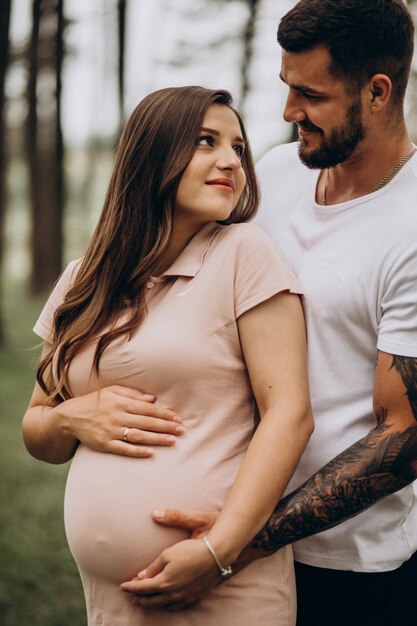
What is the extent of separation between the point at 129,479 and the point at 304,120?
3.77 feet

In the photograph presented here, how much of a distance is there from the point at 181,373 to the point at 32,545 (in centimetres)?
353

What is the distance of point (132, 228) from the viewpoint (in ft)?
8.11

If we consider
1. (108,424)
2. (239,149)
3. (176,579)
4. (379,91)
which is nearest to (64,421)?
(108,424)

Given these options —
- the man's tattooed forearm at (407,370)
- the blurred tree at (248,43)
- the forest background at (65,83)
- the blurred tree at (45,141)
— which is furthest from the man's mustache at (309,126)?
the blurred tree at (45,141)

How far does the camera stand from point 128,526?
221 centimetres

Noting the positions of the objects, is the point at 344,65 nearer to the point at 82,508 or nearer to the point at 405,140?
the point at 405,140

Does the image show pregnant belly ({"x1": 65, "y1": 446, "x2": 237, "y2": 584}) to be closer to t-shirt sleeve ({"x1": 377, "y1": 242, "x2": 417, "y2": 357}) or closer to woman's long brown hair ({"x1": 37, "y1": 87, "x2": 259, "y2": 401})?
woman's long brown hair ({"x1": 37, "y1": 87, "x2": 259, "y2": 401})

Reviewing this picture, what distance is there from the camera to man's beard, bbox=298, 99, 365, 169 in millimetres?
2438

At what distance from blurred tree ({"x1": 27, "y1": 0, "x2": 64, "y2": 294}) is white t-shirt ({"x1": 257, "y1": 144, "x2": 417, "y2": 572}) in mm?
12305

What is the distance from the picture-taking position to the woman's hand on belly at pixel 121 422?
224 centimetres

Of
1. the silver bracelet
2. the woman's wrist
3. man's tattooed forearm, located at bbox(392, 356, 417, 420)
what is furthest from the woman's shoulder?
the silver bracelet

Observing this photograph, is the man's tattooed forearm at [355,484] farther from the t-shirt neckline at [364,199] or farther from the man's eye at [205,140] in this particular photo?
the man's eye at [205,140]

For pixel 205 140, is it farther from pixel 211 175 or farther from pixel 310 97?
pixel 310 97

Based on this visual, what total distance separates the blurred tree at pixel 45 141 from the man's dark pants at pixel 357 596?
40.2 ft
